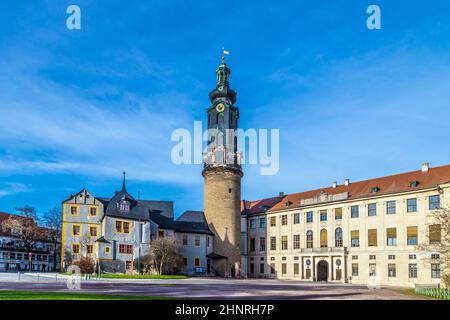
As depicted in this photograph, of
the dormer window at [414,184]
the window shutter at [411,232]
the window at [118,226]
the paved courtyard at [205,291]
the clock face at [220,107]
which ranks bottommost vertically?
the paved courtyard at [205,291]

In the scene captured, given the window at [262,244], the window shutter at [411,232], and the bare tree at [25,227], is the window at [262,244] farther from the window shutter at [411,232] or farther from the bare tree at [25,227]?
the bare tree at [25,227]

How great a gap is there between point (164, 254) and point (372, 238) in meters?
25.3

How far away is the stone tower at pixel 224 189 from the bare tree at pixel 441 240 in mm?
26999

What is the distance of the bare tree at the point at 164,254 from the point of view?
57.8 metres

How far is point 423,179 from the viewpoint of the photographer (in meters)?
54.6

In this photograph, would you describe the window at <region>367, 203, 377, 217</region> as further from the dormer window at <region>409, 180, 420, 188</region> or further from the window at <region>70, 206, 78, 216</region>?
the window at <region>70, 206, 78, 216</region>

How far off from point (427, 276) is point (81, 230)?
40469 millimetres

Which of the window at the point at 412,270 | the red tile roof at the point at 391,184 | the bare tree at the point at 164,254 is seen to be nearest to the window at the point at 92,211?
the bare tree at the point at 164,254

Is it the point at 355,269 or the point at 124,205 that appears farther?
the point at 124,205

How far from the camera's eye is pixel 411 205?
54000 millimetres

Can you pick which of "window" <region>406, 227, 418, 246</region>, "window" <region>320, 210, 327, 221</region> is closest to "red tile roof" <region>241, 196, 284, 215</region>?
"window" <region>320, 210, 327, 221</region>

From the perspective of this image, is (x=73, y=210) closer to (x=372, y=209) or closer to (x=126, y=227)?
(x=126, y=227)

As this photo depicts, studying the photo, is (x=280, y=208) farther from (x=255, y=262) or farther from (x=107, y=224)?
(x=107, y=224)

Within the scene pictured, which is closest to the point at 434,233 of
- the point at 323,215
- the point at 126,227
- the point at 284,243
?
the point at 323,215
